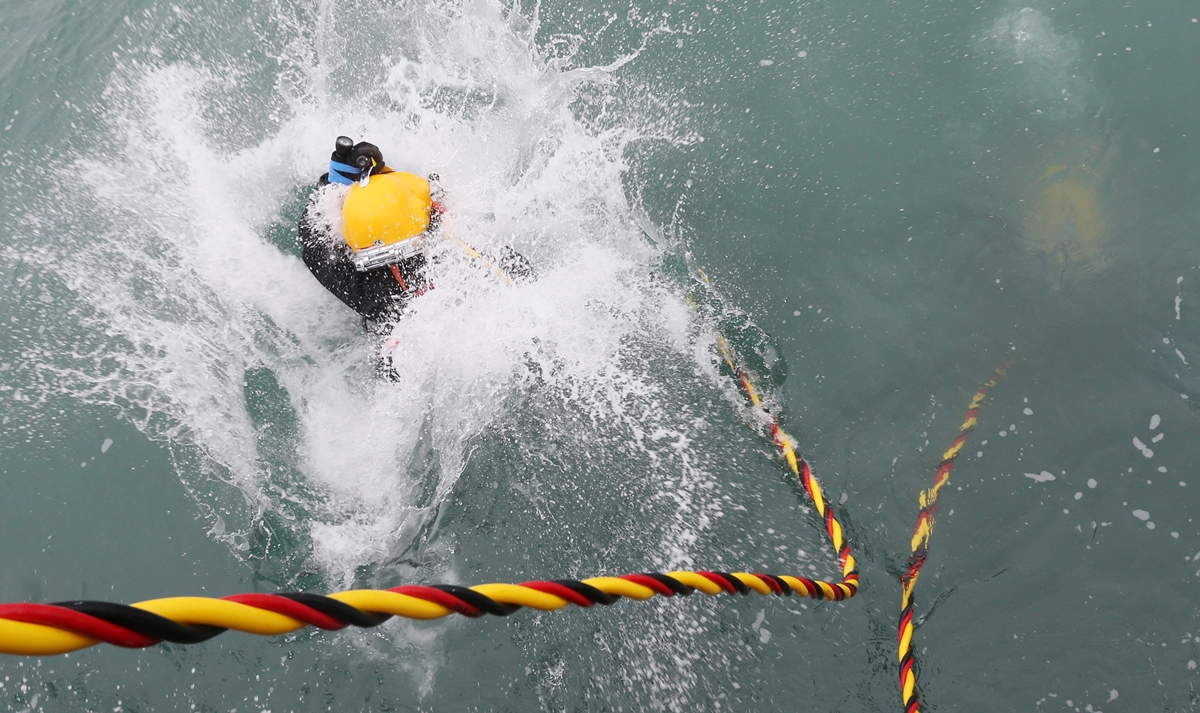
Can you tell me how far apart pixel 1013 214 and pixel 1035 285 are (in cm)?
51

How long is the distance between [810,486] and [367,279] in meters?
2.74

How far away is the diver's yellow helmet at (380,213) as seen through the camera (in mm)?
3660

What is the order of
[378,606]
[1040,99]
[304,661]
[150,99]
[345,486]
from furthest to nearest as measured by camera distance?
[150,99], [1040,99], [345,486], [304,661], [378,606]

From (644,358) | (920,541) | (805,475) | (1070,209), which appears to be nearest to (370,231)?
(644,358)

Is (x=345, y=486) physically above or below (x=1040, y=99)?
below

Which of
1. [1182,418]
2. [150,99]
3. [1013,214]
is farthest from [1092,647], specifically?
[150,99]

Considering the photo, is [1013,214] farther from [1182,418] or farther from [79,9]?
[79,9]

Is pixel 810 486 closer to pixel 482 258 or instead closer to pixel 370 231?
pixel 482 258

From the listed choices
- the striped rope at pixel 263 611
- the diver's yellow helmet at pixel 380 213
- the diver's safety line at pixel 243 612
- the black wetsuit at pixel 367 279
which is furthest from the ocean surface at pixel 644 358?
the diver's safety line at pixel 243 612

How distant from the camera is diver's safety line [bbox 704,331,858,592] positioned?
3020 mm

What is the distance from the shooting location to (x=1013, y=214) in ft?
13.4

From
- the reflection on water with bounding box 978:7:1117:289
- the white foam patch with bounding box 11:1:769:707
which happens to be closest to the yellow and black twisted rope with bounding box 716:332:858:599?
the white foam patch with bounding box 11:1:769:707

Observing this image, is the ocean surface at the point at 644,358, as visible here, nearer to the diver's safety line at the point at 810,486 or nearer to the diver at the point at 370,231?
the diver's safety line at the point at 810,486

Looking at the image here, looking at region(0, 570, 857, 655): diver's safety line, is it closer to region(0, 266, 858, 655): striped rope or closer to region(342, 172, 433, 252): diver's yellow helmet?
region(0, 266, 858, 655): striped rope
